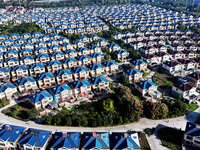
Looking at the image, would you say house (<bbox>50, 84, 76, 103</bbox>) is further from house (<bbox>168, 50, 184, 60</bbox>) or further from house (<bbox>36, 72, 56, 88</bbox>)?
house (<bbox>168, 50, 184, 60</bbox>)

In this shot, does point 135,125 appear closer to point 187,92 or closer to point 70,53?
point 187,92

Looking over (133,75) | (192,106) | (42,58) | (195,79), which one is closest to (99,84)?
(133,75)

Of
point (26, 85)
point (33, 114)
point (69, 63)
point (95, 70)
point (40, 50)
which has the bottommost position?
point (33, 114)

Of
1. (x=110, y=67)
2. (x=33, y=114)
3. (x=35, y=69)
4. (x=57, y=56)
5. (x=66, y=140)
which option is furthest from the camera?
(x=57, y=56)

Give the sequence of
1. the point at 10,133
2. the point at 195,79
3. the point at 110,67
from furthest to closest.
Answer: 1. the point at 110,67
2. the point at 195,79
3. the point at 10,133

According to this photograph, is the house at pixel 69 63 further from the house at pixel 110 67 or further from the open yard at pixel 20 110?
the open yard at pixel 20 110

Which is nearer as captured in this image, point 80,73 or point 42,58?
point 80,73
